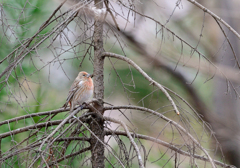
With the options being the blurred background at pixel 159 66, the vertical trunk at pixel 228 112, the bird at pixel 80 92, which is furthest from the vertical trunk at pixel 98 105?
the vertical trunk at pixel 228 112

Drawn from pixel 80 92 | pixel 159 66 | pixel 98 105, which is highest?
pixel 159 66

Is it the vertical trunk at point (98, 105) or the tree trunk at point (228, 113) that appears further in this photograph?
the tree trunk at point (228, 113)

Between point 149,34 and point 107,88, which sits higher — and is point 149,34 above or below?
above

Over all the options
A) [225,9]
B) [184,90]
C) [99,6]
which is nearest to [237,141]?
[184,90]

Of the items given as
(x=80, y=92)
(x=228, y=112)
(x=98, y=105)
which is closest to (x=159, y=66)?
(x=228, y=112)

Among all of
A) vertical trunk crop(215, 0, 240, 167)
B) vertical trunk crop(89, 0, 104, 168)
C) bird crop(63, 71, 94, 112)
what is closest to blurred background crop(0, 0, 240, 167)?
vertical trunk crop(215, 0, 240, 167)

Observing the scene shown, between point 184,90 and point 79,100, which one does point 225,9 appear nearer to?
point 184,90

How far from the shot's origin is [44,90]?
4.24m

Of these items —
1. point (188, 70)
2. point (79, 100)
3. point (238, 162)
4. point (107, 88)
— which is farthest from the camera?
point (107, 88)

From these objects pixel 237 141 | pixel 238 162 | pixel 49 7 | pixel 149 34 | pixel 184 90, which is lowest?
pixel 238 162

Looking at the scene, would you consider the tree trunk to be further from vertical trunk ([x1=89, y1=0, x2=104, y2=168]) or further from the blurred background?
vertical trunk ([x1=89, y1=0, x2=104, y2=168])

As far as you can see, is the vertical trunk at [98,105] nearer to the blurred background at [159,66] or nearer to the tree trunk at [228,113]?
the blurred background at [159,66]

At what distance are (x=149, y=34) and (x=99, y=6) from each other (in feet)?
6.04

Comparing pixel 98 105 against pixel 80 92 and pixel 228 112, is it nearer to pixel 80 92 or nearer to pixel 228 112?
pixel 80 92
